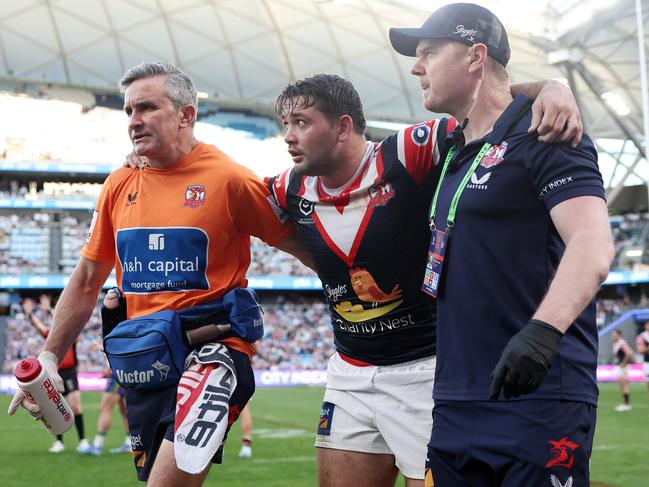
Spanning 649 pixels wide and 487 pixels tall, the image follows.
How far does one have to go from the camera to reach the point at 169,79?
4.33 meters

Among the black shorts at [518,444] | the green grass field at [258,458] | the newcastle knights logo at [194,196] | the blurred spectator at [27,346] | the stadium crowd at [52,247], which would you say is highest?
the newcastle knights logo at [194,196]

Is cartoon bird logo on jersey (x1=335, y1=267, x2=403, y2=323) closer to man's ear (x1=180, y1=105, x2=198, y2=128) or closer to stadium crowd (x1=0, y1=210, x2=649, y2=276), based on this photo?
man's ear (x1=180, y1=105, x2=198, y2=128)

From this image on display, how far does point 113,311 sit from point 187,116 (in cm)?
101

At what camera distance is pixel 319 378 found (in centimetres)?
3378

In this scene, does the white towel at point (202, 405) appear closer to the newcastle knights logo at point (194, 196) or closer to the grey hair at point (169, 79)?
the newcastle knights logo at point (194, 196)

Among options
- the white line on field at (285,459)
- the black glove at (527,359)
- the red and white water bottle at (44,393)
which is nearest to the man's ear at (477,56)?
the black glove at (527,359)

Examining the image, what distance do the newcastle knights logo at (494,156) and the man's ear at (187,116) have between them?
6.21 feet

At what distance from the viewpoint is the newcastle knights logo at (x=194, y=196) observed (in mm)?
4266

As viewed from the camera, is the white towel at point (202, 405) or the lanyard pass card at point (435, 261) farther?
the white towel at point (202, 405)

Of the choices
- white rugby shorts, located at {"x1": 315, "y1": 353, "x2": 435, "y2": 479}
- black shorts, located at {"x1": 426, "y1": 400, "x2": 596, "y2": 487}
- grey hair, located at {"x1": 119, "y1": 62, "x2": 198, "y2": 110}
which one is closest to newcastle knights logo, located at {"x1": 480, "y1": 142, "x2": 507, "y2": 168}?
black shorts, located at {"x1": 426, "y1": 400, "x2": 596, "y2": 487}

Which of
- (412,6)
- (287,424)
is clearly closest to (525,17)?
(412,6)

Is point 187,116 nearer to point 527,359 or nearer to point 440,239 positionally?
point 440,239

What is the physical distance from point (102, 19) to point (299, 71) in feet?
34.3

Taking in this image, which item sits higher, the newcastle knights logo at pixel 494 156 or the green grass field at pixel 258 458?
the newcastle knights logo at pixel 494 156
